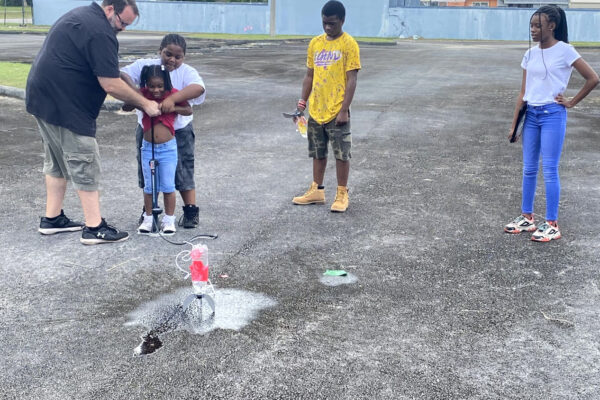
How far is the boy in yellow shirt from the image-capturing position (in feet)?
21.4

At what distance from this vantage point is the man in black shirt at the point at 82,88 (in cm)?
523

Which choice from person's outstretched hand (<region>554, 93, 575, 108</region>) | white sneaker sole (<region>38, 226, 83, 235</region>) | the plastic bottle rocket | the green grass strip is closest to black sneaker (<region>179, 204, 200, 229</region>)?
white sneaker sole (<region>38, 226, 83, 235</region>)

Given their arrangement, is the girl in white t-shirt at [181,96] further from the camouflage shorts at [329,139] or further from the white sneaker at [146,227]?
the camouflage shorts at [329,139]

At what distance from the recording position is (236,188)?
24.8 ft

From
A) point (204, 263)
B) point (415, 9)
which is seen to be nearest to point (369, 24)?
point (415, 9)

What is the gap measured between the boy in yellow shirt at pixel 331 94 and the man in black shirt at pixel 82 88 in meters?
1.86

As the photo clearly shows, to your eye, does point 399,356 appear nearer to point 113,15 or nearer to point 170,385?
point 170,385

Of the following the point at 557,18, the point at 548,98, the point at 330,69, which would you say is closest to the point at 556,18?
the point at 557,18

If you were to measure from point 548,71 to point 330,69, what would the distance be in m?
1.97

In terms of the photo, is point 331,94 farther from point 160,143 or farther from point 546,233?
point 546,233

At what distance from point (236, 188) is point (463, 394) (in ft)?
14.7

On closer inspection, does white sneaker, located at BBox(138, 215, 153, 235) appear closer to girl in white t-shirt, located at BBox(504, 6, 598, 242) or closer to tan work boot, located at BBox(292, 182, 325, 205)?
tan work boot, located at BBox(292, 182, 325, 205)

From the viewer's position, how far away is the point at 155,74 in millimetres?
5551

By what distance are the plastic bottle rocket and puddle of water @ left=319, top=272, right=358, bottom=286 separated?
103cm
